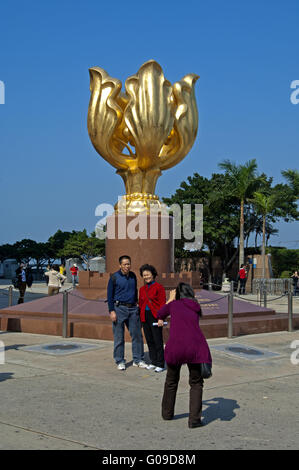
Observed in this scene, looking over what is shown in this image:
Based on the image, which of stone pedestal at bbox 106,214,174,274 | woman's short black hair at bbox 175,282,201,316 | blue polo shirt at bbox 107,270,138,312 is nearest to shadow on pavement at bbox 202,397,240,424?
woman's short black hair at bbox 175,282,201,316

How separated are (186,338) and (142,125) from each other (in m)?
9.51

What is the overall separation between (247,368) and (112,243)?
252 inches

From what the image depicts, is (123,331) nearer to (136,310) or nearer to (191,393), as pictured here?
(136,310)

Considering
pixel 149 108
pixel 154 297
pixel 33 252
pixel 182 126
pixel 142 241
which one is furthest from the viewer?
pixel 33 252

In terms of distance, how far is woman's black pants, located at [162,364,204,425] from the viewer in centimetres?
512

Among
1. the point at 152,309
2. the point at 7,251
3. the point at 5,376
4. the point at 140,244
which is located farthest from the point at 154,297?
the point at 7,251

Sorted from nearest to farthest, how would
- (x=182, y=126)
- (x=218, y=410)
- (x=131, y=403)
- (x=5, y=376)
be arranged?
(x=218, y=410) < (x=131, y=403) < (x=5, y=376) < (x=182, y=126)

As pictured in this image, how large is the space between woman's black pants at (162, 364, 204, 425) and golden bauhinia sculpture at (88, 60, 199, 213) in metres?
8.81

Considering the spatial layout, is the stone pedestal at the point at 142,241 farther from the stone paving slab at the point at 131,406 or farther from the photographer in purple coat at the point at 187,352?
the photographer in purple coat at the point at 187,352

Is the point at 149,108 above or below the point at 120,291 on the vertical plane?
above

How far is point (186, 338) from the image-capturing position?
17.3 feet

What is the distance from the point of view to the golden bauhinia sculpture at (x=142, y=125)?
13945 mm
